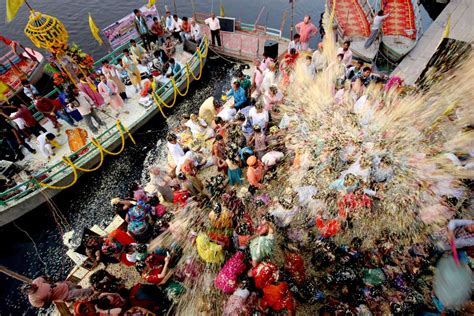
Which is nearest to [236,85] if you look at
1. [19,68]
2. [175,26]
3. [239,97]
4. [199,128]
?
[239,97]

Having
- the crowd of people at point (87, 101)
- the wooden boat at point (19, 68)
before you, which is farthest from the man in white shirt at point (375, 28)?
the wooden boat at point (19, 68)

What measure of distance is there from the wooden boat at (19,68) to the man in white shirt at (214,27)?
9.16m

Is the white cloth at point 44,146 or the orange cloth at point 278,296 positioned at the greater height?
the orange cloth at point 278,296

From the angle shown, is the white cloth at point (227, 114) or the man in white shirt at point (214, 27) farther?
the man in white shirt at point (214, 27)

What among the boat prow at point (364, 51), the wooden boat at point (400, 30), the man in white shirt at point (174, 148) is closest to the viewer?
the man in white shirt at point (174, 148)

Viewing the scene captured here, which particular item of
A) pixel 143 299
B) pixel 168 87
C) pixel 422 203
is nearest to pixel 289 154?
pixel 422 203

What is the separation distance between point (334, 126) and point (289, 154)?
1.74 meters

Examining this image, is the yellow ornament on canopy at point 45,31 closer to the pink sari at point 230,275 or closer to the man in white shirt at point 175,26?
the man in white shirt at point 175,26

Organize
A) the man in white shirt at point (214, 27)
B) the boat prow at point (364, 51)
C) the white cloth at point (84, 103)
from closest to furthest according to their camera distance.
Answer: the white cloth at point (84, 103)
the boat prow at point (364, 51)
the man in white shirt at point (214, 27)

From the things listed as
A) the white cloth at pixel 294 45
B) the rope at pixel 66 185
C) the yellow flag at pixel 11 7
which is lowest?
the rope at pixel 66 185

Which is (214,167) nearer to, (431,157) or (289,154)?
(289,154)

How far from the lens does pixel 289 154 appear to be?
28.5 feet

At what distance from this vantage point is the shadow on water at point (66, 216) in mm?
8141

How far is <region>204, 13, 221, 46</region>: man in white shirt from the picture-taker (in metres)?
13.2
